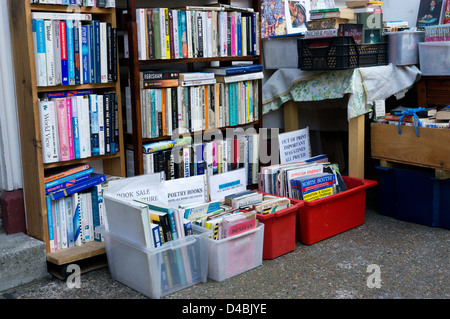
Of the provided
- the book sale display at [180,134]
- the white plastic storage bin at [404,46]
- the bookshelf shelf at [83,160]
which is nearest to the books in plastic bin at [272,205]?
the book sale display at [180,134]

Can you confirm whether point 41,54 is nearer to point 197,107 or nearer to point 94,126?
point 94,126

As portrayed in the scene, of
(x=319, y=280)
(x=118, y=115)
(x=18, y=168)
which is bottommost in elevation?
(x=319, y=280)

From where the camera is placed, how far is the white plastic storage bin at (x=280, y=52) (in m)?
3.40

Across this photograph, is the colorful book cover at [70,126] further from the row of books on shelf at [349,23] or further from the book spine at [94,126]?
the row of books on shelf at [349,23]

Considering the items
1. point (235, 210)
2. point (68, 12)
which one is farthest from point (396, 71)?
point (68, 12)

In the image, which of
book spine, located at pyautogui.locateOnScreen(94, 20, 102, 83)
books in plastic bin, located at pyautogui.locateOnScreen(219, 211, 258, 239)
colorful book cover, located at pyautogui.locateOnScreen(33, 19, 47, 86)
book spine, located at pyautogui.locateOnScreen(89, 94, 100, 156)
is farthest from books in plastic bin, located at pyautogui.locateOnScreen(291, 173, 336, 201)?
colorful book cover, located at pyautogui.locateOnScreen(33, 19, 47, 86)

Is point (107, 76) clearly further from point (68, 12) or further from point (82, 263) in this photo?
point (82, 263)

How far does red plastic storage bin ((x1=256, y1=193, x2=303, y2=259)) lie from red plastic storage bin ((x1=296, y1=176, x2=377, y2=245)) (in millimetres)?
96

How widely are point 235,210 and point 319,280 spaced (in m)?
0.53

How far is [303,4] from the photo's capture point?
12.3 feet

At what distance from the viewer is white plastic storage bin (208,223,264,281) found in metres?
2.39

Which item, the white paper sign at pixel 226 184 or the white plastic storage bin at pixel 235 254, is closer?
the white plastic storage bin at pixel 235 254

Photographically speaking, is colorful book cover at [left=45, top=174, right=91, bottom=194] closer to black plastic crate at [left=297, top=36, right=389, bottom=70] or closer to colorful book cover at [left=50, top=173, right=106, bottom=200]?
colorful book cover at [left=50, top=173, right=106, bottom=200]

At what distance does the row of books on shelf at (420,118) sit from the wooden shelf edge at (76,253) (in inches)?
71.4
